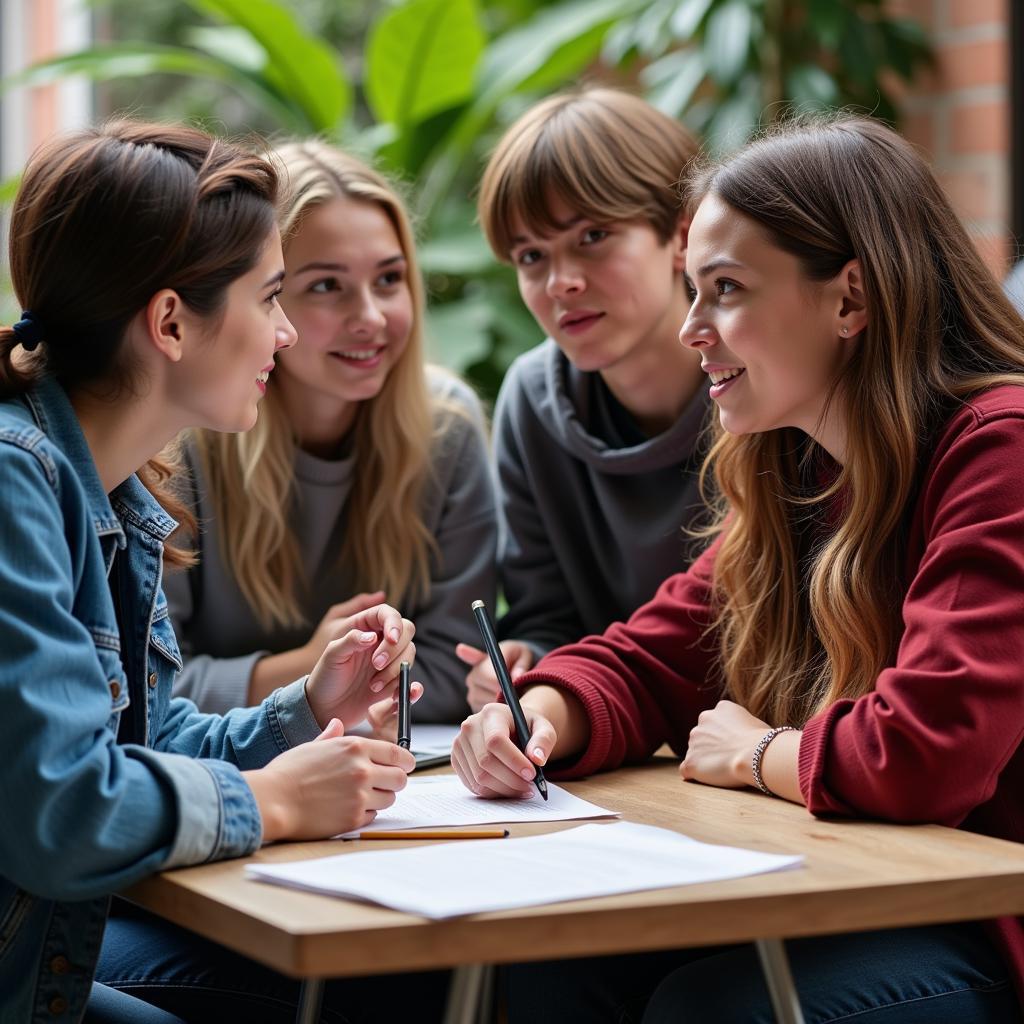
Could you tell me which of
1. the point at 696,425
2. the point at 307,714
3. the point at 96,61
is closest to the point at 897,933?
the point at 307,714

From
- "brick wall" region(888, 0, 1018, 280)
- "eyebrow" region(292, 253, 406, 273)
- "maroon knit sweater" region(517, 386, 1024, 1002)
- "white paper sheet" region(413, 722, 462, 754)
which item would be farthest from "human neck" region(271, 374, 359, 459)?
"brick wall" region(888, 0, 1018, 280)

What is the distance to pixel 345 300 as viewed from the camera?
6.01 feet

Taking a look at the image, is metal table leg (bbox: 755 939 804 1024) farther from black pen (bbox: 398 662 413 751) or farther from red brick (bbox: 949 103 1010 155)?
red brick (bbox: 949 103 1010 155)

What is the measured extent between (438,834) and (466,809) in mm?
112

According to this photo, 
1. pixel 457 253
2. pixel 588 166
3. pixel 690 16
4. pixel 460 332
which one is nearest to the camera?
pixel 588 166

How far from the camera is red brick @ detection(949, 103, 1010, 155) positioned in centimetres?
263

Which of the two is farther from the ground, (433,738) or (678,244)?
(678,244)

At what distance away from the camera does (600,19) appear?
275 cm

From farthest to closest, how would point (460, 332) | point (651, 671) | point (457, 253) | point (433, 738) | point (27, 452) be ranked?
point (457, 253) → point (460, 332) → point (433, 738) → point (651, 671) → point (27, 452)

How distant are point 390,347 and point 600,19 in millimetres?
1181

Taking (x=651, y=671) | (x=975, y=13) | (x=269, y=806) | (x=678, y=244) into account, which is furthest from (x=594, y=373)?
A: (x=975, y=13)

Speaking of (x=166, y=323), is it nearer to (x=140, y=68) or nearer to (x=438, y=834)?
(x=438, y=834)

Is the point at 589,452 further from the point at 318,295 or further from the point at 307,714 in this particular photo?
the point at 307,714

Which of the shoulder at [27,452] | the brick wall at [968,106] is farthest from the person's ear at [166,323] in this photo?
the brick wall at [968,106]
